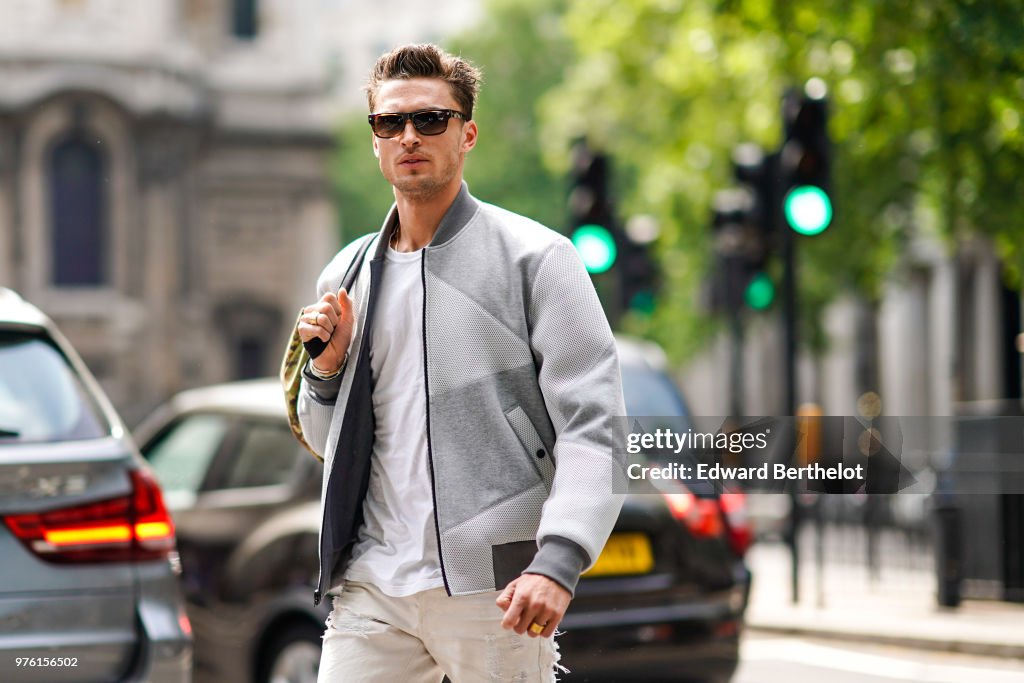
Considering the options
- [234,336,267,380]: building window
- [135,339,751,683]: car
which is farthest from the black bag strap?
[234,336,267,380]: building window

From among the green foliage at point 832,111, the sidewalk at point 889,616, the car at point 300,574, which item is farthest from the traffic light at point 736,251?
the car at point 300,574

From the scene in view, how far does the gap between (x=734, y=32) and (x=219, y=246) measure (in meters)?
35.3

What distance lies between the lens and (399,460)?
3619 millimetres

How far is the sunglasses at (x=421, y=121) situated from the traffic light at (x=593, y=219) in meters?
9.52

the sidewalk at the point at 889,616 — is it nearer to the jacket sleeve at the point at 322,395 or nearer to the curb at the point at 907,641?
the curb at the point at 907,641

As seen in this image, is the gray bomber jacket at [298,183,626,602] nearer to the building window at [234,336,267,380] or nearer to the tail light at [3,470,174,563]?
the tail light at [3,470,174,563]

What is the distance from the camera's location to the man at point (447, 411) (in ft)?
11.5

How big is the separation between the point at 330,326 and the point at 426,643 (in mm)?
670

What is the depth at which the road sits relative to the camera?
30.5 ft

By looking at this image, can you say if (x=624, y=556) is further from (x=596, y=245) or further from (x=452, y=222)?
(x=596, y=245)

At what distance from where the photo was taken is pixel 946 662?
33.4 ft

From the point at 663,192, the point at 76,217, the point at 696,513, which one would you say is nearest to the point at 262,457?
the point at 696,513

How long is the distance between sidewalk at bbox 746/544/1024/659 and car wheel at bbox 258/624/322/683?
4.99 m

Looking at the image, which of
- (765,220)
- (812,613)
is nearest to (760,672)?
(812,613)
